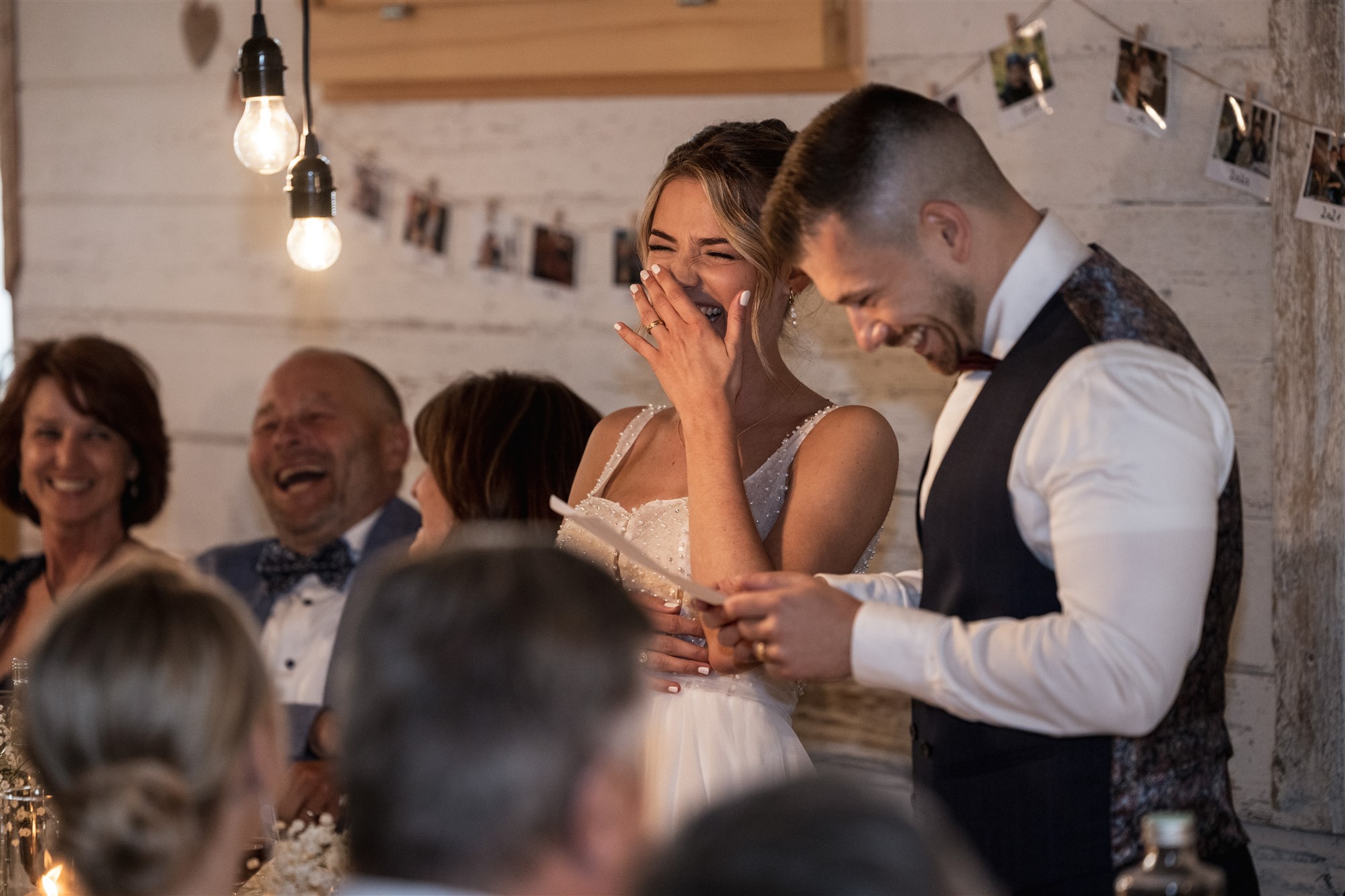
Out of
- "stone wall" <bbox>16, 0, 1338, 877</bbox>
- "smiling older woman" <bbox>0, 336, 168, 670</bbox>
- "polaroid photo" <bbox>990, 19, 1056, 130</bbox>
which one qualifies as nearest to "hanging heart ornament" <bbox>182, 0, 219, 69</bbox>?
"stone wall" <bbox>16, 0, 1338, 877</bbox>

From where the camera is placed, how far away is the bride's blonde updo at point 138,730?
90cm

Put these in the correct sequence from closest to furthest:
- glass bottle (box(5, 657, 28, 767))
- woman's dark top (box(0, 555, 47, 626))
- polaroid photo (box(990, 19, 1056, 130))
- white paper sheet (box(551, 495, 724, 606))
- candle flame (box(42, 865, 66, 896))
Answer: white paper sheet (box(551, 495, 724, 606)) → candle flame (box(42, 865, 66, 896)) → glass bottle (box(5, 657, 28, 767)) → polaroid photo (box(990, 19, 1056, 130)) → woman's dark top (box(0, 555, 47, 626))

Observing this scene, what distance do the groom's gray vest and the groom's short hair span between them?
153mm

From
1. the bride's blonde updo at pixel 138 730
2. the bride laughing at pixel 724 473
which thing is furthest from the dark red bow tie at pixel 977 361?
the bride's blonde updo at pixel 138 730

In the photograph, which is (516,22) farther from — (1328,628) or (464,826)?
(464,826)

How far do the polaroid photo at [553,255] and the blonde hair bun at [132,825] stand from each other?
2072 millimetres

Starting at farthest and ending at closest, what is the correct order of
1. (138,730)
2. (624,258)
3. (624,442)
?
(624,258) → (624,442) → (138,730)

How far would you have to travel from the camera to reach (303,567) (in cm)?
279

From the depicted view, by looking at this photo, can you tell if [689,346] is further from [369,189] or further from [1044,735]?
[369,189]

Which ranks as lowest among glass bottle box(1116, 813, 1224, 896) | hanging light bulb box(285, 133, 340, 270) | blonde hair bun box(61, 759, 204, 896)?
glass bottle box(1116, 813, 1224, 896)

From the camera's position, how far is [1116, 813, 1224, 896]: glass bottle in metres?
0.99

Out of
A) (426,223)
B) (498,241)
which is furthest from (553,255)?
(426,223)

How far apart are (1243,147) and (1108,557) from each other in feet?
4.34

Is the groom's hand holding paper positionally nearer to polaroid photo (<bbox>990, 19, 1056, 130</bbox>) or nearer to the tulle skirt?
the tulle skirt
